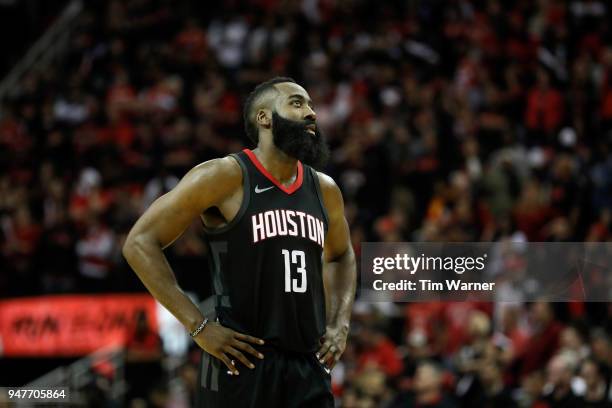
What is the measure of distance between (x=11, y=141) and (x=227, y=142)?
3966mm

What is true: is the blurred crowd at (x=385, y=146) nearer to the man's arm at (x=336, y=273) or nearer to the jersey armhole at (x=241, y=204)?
the man's arm at (x=336, y=273)

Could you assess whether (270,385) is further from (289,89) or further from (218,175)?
(289,89)

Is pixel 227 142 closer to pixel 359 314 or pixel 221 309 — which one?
pixel 359 314

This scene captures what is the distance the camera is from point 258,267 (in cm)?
512

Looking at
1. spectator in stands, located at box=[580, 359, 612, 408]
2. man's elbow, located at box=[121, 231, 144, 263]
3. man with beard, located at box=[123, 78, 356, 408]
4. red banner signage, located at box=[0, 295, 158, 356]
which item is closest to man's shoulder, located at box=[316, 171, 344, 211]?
man with beard, located at box=[123, 78, 356, 408]

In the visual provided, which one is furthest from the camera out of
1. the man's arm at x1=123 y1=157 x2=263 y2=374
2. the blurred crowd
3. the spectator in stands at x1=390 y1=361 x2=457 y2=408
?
the blurred crowd

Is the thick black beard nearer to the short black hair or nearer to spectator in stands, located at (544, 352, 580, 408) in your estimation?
the short black hair

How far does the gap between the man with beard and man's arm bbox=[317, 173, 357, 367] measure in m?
0.02

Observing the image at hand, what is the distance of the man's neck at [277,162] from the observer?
538 cm

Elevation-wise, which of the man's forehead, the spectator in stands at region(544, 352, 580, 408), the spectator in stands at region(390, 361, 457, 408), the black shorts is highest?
the man's forehead

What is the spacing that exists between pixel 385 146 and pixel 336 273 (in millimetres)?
8604

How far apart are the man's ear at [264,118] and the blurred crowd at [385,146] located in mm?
4886

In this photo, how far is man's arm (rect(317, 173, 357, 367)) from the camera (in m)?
5.41

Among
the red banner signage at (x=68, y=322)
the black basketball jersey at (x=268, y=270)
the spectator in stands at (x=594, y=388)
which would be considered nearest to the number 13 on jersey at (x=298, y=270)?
the black basketball jersey at (x=268, y=270)
